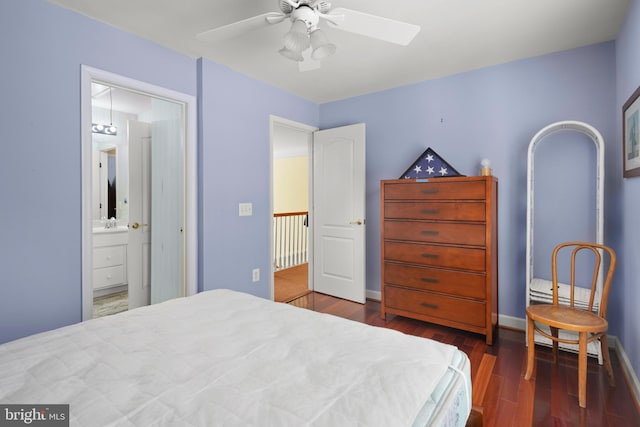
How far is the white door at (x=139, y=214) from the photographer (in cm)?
319

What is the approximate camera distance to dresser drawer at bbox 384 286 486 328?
264cm

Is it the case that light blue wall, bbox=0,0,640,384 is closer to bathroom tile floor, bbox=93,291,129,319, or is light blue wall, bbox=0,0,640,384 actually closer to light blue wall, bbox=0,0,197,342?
light blue wall, bbox=0,0,197,342

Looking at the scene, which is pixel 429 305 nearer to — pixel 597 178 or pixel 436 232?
pixel 436 232

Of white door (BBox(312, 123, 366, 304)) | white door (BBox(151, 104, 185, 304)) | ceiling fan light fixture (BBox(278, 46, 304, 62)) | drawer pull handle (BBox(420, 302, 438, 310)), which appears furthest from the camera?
white door (BBox(312, 123, 366, 304))

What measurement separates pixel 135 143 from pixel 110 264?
1.66 metres

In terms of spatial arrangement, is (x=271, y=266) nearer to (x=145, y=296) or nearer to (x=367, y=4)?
(x=145, y=296)

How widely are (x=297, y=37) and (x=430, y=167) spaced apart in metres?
1.98

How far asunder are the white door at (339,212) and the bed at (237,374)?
2305mm

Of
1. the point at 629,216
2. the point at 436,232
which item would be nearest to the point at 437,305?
the point at 436,232

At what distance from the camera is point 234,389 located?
36.0 inches

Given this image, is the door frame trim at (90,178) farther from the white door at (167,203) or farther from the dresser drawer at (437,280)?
the dresser drawer at (437,280)

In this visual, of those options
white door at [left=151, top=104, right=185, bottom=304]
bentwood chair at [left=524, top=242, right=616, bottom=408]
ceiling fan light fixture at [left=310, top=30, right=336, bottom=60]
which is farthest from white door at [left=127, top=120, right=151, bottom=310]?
bentwood chair at [left=524, top=242, right=616, bottom=408]

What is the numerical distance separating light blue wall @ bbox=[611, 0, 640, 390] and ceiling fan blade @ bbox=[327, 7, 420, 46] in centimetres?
143

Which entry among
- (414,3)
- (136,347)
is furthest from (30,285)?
(414,3)
